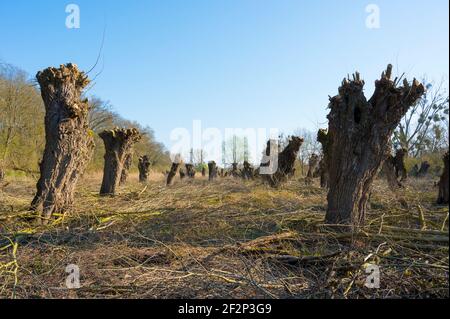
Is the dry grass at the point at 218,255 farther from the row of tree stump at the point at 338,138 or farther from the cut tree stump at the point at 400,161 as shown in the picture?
the cut tree stump at the point at 400,161

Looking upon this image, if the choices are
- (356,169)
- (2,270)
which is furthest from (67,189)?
(356,169)

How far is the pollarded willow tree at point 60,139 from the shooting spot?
6.32 metres

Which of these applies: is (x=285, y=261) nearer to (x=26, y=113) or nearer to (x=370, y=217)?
(x=370, y=217)

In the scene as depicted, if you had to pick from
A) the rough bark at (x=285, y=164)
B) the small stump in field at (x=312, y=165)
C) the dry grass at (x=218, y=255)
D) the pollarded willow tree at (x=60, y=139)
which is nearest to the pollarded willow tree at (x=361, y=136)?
the dry grass at (x=218, y=255)

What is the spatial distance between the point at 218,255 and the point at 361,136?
2.85m

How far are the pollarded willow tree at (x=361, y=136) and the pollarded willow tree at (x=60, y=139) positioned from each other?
15.4 ft

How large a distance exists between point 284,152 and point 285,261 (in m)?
8.79

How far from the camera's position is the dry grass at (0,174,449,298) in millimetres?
3229

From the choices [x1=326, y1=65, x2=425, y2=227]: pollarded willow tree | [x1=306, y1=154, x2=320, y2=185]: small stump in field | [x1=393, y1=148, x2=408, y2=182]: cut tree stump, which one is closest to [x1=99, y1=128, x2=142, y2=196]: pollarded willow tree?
[x1=326, y1=65, x2=425, y2=227]: pollarded willow tree

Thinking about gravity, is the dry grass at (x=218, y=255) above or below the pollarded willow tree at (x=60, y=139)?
below

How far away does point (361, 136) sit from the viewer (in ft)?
17.3

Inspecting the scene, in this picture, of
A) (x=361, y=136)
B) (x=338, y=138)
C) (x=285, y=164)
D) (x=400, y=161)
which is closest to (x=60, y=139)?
(x=338, y=138)

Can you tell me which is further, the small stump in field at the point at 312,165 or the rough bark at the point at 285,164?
the small stump in field at the point at 312,165

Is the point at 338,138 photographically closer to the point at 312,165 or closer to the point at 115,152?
the point at 115,152
